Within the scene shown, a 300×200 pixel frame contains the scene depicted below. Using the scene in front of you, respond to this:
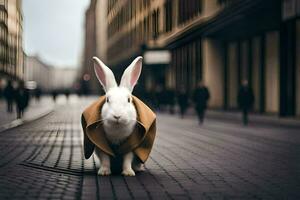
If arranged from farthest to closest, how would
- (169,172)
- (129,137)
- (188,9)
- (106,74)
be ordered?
(188,9)
(169,172)
(106,74)
(129,137)

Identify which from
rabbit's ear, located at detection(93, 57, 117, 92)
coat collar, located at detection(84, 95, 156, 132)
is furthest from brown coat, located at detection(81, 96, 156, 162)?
rabbit's ear, located at detection(93, 57, 117, 92)

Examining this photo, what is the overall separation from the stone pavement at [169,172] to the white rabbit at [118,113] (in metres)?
0.24

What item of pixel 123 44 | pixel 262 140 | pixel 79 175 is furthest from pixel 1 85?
pixel 79 175

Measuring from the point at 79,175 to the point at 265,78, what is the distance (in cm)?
1931

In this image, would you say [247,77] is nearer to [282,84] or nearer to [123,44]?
[282,84]

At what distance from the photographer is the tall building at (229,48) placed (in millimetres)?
22938

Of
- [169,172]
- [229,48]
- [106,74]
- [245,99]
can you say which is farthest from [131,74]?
[229,48]

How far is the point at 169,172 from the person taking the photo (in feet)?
28.8

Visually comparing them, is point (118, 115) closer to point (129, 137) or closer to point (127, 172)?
point (129, 137)

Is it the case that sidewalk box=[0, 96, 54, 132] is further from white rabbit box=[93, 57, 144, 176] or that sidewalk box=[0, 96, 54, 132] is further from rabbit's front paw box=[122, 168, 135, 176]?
rabbit's front paw box=[122, 168, 135, 176]

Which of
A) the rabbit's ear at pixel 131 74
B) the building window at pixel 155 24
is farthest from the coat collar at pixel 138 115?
the building window at pixel 155 24

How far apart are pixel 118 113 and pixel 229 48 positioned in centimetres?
2485

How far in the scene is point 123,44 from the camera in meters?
70.8

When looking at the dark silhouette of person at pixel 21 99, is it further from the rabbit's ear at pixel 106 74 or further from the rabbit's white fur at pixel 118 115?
the rabbit's white fur at pixel 118 115
